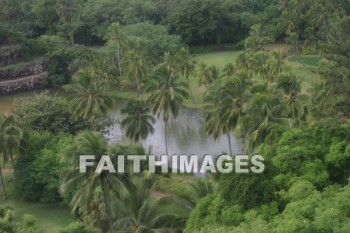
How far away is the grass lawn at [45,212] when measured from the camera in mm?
38188

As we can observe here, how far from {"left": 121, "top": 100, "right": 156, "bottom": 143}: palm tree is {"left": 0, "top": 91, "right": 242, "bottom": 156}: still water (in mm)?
2678

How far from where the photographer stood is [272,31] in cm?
8406

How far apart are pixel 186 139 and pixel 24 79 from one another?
30.8 metres

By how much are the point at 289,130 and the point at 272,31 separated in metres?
55.8

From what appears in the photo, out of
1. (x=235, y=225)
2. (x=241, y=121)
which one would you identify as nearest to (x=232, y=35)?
(x=241, y=121)

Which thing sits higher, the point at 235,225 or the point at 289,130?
the point at 289,130

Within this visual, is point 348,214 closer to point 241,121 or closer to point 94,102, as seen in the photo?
point 241,121

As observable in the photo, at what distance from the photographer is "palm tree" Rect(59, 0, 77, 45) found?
257 feet

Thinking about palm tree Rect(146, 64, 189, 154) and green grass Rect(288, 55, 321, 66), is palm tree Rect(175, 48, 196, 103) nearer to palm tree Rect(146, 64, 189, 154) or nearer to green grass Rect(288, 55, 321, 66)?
palm tree Rect(146, 64, 189, 154)

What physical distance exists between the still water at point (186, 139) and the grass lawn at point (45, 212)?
399 inches

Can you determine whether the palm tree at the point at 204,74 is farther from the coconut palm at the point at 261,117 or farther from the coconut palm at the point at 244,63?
the coconut palm at the point at 261,117

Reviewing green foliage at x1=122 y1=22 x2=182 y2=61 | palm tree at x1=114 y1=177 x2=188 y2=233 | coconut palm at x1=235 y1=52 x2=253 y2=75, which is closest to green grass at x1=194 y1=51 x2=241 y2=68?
A: green foliage at x1=122 y1=22 x2=182 y2=61

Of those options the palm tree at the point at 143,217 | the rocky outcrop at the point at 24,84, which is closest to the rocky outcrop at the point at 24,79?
the rocky outcrop at the point at 24,84

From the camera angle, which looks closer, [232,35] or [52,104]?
[52,104]
